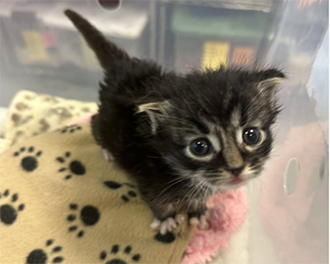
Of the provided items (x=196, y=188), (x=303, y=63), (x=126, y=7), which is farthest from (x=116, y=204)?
(x=126, y=7)

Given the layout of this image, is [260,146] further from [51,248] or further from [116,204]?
[51,248]

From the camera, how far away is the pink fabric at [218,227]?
1418mm

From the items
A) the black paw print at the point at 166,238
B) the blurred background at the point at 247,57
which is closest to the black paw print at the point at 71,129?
the blurred background at the point at 247,57

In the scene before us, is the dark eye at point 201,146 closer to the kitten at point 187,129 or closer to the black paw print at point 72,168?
the kitten at point 187,129

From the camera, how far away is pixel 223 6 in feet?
6.07

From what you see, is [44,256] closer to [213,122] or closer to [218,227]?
[218,227]

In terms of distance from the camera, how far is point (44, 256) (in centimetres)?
133

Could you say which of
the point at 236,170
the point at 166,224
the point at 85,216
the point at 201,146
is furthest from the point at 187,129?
the point at 85,216

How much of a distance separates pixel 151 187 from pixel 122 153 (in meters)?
0.17

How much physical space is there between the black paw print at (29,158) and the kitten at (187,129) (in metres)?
0.36

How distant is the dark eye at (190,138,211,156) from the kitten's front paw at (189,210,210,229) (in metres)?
0.48

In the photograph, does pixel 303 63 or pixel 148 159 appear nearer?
pixel 148 159

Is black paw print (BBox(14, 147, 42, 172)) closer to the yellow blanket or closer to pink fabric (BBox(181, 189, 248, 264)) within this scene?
the yellow blanket

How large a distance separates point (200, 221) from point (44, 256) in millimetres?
557
